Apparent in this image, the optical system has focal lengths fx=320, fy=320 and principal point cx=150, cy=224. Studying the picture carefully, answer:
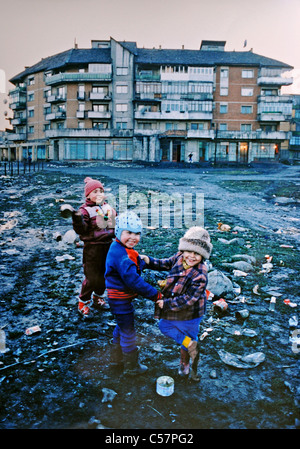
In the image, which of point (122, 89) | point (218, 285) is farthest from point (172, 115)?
point (218, 285)

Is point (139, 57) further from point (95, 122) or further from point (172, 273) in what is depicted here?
point (172, 273)

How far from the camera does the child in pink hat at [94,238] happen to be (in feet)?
11.6

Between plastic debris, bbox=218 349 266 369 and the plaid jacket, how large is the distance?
Result: 611mm

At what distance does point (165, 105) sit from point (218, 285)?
1587 inches

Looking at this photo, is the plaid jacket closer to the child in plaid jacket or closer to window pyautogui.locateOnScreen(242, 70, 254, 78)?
the child in plaid jacket

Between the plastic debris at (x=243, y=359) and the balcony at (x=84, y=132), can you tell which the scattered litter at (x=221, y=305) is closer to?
the plastic debris at (x=243, y=359)

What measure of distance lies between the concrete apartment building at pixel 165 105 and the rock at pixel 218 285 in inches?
1477

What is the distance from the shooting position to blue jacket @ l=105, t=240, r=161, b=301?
249 cm

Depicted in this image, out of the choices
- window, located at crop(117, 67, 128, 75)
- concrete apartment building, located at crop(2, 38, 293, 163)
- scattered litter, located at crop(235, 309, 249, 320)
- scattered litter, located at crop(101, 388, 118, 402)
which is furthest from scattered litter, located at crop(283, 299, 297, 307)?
window, located at crop(117, 67, 128, 75)

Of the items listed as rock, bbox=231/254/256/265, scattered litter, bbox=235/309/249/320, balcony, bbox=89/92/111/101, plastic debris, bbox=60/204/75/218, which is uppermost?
balcony, bbox=89/92/111/101

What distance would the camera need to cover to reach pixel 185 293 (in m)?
2.58

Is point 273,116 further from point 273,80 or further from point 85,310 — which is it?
point 85,310

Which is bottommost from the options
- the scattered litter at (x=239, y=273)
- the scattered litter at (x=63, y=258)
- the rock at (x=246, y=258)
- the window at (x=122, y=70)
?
the scattered litter at (x=239, y=273)

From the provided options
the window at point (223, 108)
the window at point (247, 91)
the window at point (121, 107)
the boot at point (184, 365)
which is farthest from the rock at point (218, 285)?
the window at point (247, 91)
